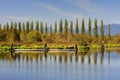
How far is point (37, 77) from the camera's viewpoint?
72.2 ft

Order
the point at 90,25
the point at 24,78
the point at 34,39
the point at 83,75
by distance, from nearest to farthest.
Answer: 1. the point at 24,78
2. the point at 83,75
3. the point at 34,39
4. the point at 90,25

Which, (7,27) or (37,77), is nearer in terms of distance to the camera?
(37,77)

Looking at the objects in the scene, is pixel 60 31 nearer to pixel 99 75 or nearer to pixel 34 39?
pixel 34 39

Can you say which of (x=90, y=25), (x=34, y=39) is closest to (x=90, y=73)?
(x=34, y=39)

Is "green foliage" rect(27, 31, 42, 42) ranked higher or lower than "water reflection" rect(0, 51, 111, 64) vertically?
higher

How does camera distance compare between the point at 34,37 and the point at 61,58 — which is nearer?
the point at 61,58

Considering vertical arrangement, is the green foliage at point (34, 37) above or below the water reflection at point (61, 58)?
above

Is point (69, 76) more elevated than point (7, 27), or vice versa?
point (7, 27)

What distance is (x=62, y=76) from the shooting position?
2241 centimetres

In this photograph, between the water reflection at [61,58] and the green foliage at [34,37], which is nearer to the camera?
the water reflection at [61,58]

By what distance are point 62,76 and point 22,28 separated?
9039 centimetres

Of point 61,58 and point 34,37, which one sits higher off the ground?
point 34,37

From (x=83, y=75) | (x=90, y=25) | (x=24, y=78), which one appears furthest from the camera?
(x=90, y=25)

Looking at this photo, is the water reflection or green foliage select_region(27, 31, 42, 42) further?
green foliage select_region(27, 31, 42, 42)
